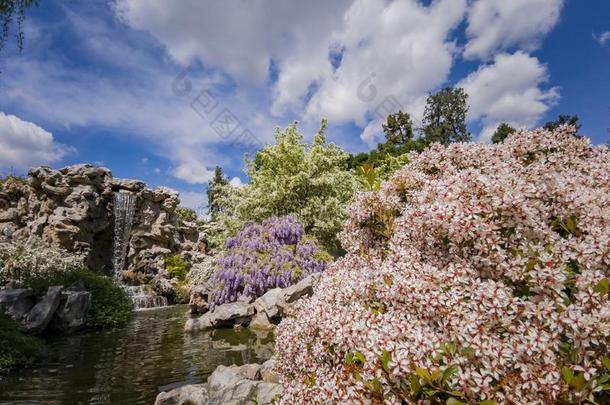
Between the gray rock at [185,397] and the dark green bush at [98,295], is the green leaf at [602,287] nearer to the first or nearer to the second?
the gray rock at [185,397]

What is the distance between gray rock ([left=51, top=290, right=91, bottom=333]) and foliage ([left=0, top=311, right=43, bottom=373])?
13.3 feet

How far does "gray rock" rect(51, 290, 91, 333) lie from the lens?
1509 centimetres

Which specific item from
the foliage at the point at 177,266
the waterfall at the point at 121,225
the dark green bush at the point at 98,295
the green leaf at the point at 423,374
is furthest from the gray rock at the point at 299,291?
the waterfall at the point at 121,225

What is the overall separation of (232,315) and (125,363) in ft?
16.5

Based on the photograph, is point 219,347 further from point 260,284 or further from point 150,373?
point 260,284

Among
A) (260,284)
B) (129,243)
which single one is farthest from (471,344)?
(129,243)

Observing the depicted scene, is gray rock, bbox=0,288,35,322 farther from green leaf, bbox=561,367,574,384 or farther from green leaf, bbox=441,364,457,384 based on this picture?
green leaf, bbox=561,367,574,384

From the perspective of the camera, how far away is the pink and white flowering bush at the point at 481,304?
8.36 feet

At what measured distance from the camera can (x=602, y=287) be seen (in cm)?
267

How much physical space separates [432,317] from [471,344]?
38 centimetres

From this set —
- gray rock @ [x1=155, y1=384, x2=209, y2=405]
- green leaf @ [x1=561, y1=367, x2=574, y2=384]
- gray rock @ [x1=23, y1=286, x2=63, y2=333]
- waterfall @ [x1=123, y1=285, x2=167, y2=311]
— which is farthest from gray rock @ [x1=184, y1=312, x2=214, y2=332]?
green leaf @ [x1=561, y1=367, x2=574, y2=384]

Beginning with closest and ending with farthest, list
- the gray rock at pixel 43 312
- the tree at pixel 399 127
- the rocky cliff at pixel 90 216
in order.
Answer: the gray rock at pixel 43 312, the rocky cliff at pixel 90 216, the tree at pixel 399 127

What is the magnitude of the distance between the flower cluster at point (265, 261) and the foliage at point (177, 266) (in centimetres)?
1620

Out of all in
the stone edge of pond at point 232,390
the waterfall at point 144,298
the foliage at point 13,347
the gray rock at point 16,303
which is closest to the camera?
the stone edge of pond at point 232,390
